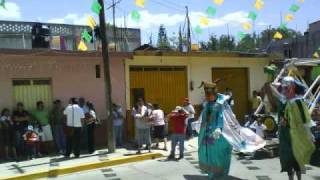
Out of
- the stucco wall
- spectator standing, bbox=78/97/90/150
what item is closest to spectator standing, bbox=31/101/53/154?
spectator standing, bbox=78/97/90/150

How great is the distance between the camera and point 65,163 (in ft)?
43.0

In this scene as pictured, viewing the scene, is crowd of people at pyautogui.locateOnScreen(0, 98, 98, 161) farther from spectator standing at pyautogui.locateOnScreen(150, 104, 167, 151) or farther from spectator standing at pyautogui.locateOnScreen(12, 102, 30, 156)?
spectator standing at pyautogui.locateOnScreen(150, 104, 167, 151)

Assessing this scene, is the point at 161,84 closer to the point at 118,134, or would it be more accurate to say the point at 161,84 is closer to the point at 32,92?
the point at 118,134

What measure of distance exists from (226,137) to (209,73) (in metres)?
10.1

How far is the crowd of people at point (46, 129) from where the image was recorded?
14.0 m

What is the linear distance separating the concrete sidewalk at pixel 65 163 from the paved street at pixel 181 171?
0.26 metres

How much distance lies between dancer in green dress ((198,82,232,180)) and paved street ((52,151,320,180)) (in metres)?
0.88

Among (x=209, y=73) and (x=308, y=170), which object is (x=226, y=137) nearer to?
(x=308, y=170)

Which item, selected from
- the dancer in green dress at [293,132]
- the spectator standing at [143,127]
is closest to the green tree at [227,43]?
the spectator standing at [143,127]

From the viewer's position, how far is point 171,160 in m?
13.4

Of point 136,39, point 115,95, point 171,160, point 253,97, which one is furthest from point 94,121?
point 136,39

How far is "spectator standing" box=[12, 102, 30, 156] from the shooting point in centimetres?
1414

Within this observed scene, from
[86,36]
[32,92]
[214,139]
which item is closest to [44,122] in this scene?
[32,92]

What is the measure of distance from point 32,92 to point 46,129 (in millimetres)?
1241
